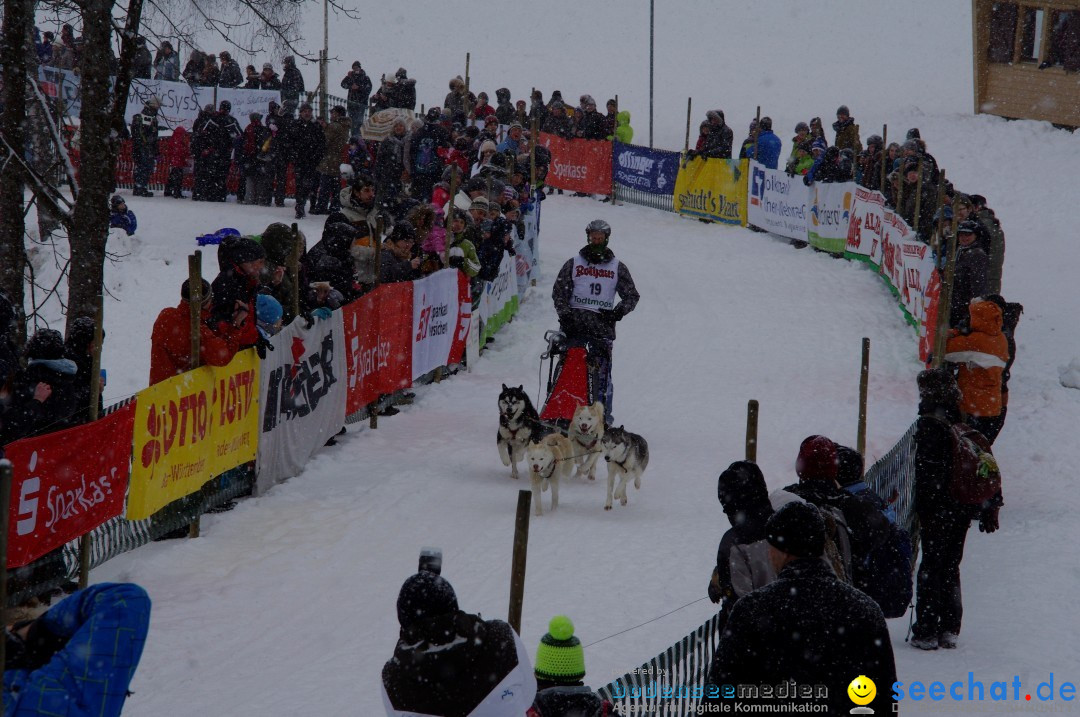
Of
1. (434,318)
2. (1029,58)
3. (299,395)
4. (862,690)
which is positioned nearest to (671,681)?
(862,690)

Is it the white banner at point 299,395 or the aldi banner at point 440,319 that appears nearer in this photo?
the white banner at point 299,395

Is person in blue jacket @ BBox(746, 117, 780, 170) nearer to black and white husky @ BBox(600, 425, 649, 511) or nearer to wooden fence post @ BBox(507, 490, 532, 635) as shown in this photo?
black and white husky @ BBox(600, 425, 649, 511)

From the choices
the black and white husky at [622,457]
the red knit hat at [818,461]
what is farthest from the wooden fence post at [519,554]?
the black and white husky at [622,457]

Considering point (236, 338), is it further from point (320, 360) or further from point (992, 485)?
point (992, 485)

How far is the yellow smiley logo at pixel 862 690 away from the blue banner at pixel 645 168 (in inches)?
860

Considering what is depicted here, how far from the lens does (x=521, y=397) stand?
9305mm

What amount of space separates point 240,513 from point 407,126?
14.0 m

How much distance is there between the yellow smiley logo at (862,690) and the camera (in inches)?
135

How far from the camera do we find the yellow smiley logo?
3.43 meters

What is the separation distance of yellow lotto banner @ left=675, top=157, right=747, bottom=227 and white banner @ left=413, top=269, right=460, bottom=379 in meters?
11.4

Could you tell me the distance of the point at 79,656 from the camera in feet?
10.0

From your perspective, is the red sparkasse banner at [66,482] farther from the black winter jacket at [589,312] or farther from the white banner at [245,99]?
the white banner at [245,99]

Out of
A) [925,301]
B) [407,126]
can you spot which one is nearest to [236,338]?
[925,301]

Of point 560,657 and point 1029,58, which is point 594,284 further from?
point 1029,58
